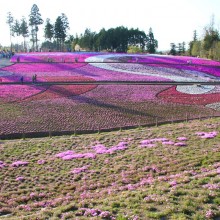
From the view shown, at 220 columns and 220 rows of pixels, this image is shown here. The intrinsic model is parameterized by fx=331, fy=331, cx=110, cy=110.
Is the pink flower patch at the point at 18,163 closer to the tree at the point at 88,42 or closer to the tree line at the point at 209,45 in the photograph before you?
the tree line at the point at 209,45

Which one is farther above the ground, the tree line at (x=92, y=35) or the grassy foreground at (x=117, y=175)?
the tree line at (x=92, y=35)

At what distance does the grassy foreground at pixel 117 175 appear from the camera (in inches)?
→ 412

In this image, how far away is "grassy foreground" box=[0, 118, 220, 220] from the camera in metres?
10.5

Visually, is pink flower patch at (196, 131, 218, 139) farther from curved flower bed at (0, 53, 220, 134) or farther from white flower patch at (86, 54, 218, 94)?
white flower patch at (86, 54, 218, 94)

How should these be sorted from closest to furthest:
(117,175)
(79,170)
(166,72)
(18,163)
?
(117,175) → (79,170) → (18,163) → (166,72)

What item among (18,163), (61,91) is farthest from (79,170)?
(61,91)

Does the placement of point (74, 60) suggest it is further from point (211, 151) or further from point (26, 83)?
point (211, 151)

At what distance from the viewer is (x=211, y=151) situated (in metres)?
17.5

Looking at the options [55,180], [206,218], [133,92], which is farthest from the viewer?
[133,92]

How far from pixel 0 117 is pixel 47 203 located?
1632 centimetres

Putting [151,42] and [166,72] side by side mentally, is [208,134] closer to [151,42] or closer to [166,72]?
[166,72]

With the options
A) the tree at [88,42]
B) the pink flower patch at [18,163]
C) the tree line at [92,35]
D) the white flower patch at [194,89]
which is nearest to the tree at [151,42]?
the tree line at [92,35]

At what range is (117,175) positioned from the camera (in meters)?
15.7

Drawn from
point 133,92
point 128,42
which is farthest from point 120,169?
point 128,42
